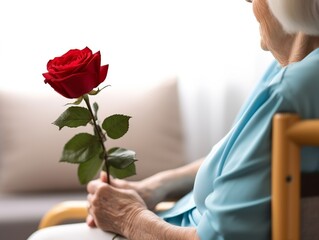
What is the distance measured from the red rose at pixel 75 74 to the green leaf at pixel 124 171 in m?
0.25

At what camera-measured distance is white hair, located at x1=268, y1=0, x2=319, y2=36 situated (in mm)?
1166

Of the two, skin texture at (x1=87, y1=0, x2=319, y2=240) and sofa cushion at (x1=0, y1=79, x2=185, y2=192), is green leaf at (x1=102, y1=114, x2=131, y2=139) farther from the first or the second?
sofa cushion at (x1=0, y1=79, x2=185, y2=192)

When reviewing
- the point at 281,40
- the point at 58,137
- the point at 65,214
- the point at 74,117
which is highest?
the point at 281,40

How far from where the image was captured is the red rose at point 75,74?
121cm

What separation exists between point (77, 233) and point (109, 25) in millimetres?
1057

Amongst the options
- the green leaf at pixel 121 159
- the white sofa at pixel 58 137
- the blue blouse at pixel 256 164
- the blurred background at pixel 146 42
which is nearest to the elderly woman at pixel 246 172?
the blue blouse at pixel 256 164

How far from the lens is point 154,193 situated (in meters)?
1.67

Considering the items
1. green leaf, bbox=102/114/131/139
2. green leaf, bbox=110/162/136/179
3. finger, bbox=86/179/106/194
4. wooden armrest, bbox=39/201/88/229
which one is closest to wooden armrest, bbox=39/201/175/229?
wooden armrest, bbox=39/201/88/229

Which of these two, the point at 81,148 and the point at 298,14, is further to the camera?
the point at 81,148

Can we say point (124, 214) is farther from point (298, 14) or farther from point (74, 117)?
point (298, 14)

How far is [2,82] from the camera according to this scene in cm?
235

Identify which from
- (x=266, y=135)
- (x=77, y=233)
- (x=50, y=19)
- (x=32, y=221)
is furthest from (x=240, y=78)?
(x=266, y=135)

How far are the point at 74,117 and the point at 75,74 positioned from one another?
138 mm

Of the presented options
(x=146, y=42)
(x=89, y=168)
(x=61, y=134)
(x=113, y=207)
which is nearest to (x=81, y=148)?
(x=89, y=168)
